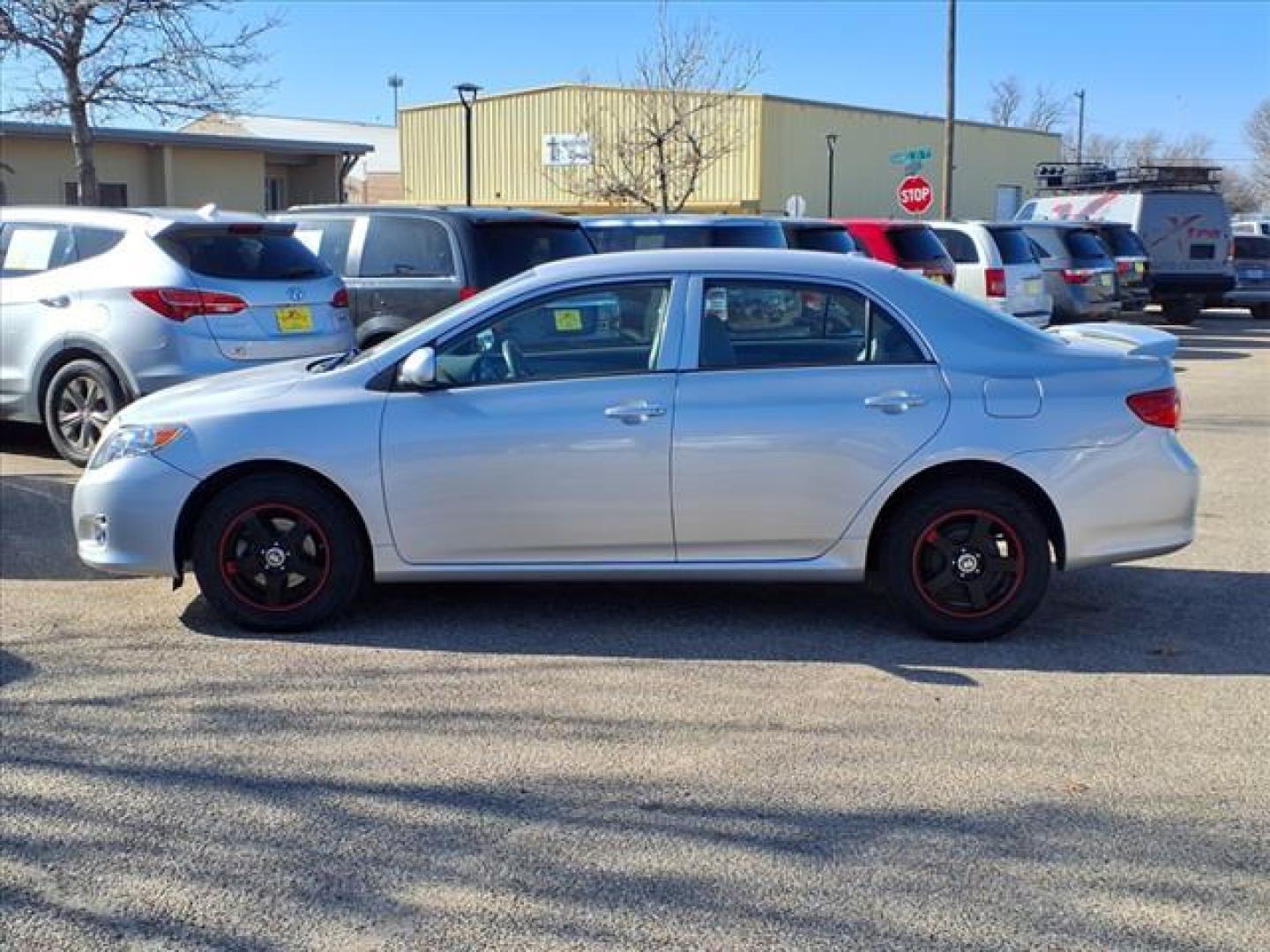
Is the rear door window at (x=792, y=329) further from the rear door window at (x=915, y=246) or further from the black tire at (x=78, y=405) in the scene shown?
the rear door window at (x=915, y=246)

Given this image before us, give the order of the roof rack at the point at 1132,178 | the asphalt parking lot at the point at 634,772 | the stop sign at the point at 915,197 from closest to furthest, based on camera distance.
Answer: the asphalt parking lot at the point at 634,772 → the stop sign at the point at 915,197 → the roof rack at the point at 1132,178

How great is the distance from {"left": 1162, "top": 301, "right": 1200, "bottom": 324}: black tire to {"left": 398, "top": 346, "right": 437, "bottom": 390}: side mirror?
21732mm

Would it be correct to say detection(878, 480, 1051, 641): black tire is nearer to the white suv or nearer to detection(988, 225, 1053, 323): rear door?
the white suv

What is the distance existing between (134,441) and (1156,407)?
434 centimetres

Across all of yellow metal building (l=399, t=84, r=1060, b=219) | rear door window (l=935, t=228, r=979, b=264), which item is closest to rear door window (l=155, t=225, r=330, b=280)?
rear door window (l=935, t=228, r=979, b=264)

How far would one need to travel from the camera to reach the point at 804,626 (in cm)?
596

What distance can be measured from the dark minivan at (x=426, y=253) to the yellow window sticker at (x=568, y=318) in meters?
4.56

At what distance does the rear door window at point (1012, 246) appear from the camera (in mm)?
17547

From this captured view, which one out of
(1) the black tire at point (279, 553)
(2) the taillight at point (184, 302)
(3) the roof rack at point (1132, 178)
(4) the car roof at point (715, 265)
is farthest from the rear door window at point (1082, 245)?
(1) the black tire at point (279, 553)

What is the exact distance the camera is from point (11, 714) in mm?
4883

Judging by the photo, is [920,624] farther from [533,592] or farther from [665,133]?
[665,133]

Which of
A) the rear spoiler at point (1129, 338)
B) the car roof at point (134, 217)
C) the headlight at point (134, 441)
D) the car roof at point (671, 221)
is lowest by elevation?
the headlight at point (134, 441)

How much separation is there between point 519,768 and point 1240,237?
2568cm

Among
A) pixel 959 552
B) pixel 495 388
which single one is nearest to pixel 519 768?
pixel 495 388
